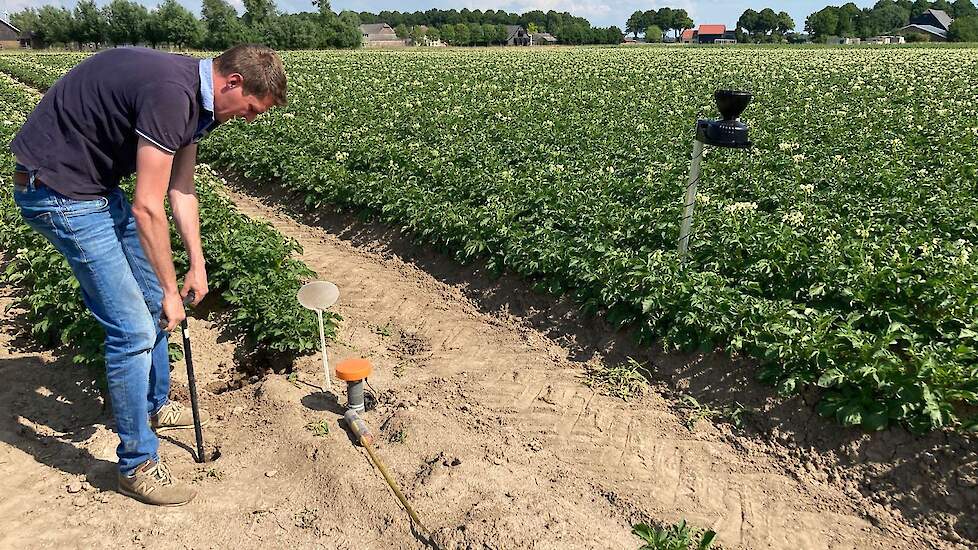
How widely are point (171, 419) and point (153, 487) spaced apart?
2.26 feet

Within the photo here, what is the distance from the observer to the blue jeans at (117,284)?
114 inches

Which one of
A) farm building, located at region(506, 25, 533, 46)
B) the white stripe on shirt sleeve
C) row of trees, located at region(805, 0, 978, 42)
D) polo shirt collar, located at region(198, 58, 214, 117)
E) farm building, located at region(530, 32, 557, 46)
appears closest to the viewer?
the white stripe on shirt sleeve

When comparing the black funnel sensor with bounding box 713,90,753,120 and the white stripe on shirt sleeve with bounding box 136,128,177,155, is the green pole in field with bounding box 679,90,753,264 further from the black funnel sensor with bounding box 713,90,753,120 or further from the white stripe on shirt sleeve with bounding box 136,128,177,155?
the white stripe on shirt sleeve with bounding box 136,128,177,155

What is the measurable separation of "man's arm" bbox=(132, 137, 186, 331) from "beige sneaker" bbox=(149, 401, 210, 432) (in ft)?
4.25

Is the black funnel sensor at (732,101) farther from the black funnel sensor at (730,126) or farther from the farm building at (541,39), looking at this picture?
the farm building at (541,39)

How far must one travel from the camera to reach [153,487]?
3.28 metres

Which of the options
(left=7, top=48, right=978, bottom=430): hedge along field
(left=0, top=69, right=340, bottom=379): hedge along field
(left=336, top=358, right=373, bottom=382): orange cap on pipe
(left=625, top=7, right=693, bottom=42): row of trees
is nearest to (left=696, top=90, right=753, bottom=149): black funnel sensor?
Answer: (left=7, top=48, right=978, bottom=430): hedge along field

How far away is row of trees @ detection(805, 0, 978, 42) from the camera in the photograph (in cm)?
7325

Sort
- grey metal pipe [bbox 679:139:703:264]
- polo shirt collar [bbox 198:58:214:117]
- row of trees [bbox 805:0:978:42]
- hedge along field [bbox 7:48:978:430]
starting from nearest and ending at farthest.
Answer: polo shirt collar [bbox 198:58:214:117] → hedge along field [bbox 7:48:978:430] → grey metal pipe [bbox 679:139:703:264] → row of trees [bbox 805:0:978:42]

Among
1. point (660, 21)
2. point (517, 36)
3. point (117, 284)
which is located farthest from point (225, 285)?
point (660, 21)

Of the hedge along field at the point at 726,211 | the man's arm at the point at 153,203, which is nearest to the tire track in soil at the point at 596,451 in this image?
the hedge along field at the point at 726,211

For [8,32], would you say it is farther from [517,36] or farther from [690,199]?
[690,199]

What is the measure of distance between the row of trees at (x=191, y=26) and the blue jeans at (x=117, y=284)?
6922 cm

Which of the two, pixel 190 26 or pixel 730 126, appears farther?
pixel 190 26
